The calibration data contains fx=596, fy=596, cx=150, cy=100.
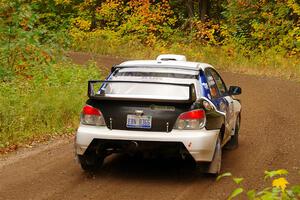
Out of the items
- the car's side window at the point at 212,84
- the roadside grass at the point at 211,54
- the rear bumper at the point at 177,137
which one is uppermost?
the car's side window at the point at 212,84

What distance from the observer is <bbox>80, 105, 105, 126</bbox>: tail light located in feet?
25.6

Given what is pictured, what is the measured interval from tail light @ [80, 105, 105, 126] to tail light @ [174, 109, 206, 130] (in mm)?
994

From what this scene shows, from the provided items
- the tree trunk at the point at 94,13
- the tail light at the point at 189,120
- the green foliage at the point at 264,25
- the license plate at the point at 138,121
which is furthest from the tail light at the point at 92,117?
the tree trunk at the point at 94,13

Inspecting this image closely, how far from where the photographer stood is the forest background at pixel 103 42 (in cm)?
1200

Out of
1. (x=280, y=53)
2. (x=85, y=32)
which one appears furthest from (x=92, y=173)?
(x=85, y=32)

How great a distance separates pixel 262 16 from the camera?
29.1 metres

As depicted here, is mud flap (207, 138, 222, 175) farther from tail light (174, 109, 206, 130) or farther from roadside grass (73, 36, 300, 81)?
roadside grass (73, 36, 300, 81)

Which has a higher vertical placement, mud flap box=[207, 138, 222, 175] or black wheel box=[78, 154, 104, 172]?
mud flap box=[207, 138, 222, 175]

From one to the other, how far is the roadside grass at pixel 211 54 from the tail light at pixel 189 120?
16132 mm

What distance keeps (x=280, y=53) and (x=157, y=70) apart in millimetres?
19502

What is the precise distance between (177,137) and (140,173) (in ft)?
3.83

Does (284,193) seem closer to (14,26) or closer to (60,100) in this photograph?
(60,100)

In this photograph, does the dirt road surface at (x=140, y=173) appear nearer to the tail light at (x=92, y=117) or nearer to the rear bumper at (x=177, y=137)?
the rear bumper at (x=177, y=137)

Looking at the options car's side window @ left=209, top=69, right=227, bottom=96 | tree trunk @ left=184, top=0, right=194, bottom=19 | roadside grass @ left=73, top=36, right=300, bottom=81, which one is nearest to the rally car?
car's side window @ left=209, top=69, right=227, bottom=96
